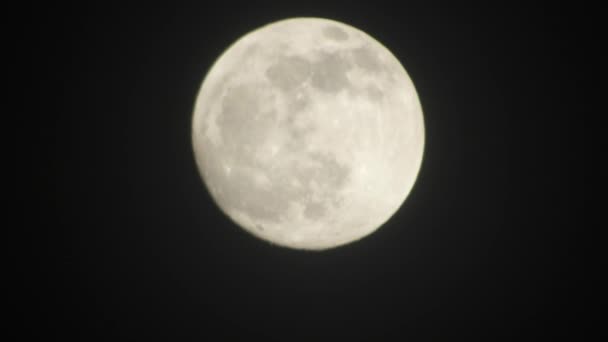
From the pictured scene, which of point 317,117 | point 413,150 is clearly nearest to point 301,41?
point 317,117

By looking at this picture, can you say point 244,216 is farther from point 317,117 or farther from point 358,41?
point 358,41

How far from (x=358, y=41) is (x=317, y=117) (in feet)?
2.27

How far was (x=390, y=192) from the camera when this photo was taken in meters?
3.40

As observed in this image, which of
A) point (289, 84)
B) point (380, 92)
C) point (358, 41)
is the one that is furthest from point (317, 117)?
point (358, 41)

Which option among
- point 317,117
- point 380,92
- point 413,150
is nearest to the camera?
point 317,117

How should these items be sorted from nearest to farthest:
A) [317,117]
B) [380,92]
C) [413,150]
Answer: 1. [317,117]
2. [380,92]
3. [413,150]

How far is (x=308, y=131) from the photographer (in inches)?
122

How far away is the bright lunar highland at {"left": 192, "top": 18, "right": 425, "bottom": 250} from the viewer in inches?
122

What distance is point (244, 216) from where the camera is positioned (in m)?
3.53

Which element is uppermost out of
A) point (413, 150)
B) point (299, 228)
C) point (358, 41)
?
point (358, 41)

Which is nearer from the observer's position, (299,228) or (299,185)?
(299,185)

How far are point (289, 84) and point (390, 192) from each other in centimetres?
96

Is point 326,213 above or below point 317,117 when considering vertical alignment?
below

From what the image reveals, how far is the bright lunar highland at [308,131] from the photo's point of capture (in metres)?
3.10
